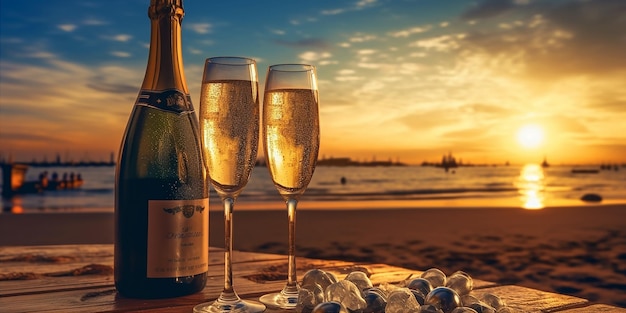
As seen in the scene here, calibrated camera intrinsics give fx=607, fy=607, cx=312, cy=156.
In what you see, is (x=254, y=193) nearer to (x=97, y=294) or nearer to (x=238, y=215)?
(x=238, y=215)

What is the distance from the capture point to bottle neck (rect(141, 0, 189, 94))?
2.10 m

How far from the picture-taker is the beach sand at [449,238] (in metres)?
8.18

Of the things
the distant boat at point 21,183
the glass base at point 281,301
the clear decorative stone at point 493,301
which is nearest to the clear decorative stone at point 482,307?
the clear decorative stone at point 493,301

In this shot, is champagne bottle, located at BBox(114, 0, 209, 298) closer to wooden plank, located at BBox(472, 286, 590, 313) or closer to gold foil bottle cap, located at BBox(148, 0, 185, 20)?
gold foil bottle cap, located at BBox(148, 0, 185, 20)

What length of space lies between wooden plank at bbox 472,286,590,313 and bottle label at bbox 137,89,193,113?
3.95ft

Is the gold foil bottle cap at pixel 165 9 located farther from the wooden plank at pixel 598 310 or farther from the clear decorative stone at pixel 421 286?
the wooden plank at pixel 598 310

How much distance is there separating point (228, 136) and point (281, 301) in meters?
0.50

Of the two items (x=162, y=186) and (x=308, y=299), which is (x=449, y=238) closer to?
(x=162, y=186)

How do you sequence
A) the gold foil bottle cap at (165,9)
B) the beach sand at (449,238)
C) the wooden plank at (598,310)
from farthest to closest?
the beach sand at (449,238)
the gold foil bottle cap at (165,9)
the wooden plank at (598,310)

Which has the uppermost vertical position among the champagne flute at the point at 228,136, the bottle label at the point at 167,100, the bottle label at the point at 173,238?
the bottle label at the point at 167,100

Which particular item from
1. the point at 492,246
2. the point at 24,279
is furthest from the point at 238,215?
the point at 24,279

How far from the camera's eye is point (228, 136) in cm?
167

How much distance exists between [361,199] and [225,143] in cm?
1994

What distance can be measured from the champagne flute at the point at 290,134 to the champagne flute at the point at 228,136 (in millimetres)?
49
